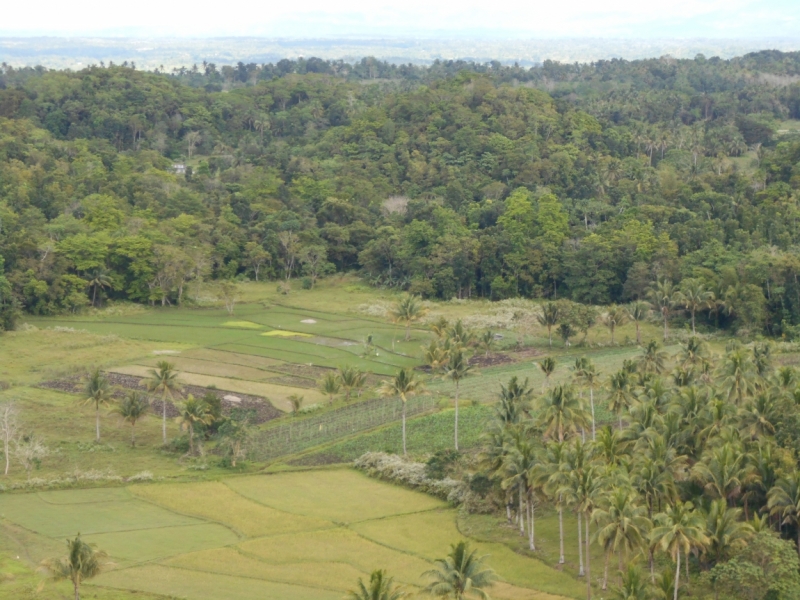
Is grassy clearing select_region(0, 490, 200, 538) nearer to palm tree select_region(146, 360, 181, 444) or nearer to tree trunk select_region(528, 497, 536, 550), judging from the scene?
palm tree select_region(146, 360, 181, 444)

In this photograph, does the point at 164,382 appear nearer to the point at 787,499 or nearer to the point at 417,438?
the point at 417,438

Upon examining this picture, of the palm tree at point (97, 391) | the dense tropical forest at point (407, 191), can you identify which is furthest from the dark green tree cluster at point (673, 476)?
the dense tropical forest at point (407, 191)

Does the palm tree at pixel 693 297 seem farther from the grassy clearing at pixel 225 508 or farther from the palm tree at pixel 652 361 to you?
the grassy clearing at pixel 225 508

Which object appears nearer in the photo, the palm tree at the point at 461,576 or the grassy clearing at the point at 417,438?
the palm tree at the point at 461,576

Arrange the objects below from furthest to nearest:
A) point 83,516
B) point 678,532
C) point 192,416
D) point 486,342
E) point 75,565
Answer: point 486,342
point 192,416
point 83,516
point 75,565
point 678,532

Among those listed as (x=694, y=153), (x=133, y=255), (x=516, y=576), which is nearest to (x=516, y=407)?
(x=516, y=576)

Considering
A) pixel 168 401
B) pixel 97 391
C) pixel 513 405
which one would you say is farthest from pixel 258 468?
pixel 513 405
